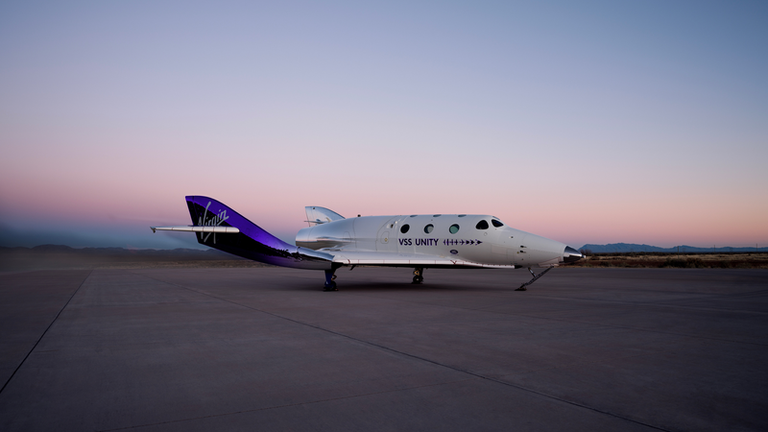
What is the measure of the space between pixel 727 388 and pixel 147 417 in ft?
18.3

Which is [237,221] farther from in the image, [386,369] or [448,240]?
[386,369]

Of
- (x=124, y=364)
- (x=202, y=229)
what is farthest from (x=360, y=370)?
(x=202, y=229)

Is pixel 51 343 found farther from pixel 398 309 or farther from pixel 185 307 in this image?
pixel 398 309

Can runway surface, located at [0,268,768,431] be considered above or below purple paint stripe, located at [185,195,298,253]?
below

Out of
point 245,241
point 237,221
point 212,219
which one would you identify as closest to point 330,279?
point 245,241

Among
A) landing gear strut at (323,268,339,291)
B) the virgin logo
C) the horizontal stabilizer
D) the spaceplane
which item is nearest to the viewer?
the spaceplane

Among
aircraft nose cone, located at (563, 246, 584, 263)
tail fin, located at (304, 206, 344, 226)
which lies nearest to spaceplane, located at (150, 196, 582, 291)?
aircraft nose cone, located at (563, 246, 584, 263)

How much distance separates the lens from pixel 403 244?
1830 centimetres

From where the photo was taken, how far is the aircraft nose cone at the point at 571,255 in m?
15.4

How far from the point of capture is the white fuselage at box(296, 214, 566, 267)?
16.0 m

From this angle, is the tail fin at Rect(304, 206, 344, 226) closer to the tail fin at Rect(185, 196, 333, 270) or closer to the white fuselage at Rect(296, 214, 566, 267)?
the white fuselage at Rect(296, 214, 566, 267)

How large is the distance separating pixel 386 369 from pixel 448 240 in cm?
1180

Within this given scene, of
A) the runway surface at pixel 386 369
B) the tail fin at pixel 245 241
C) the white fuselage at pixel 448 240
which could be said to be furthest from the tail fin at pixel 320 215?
the runway surface at pixel 386 369

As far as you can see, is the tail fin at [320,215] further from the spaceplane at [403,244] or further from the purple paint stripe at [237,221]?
the purple paint stripe at [237,221]
